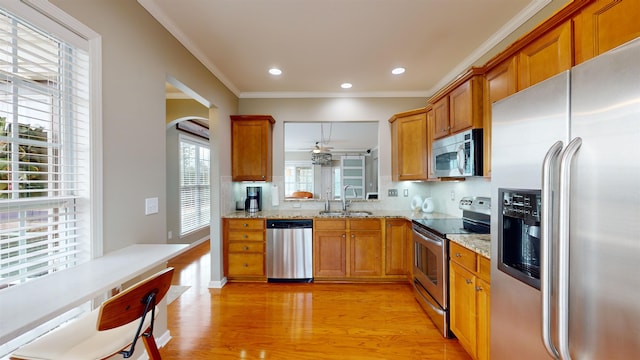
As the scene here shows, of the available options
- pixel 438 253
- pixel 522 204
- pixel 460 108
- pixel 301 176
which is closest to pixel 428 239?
pixel 438 253

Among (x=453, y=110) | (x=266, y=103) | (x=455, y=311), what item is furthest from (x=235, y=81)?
(x=455, y=311)

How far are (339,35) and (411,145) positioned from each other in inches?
66.1

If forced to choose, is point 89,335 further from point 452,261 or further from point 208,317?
point 452,261

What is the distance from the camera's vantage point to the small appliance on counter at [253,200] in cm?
371

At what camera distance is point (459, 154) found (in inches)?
90.3

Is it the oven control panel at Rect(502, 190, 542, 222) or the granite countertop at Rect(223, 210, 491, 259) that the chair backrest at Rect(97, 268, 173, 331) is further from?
the granite countertop at Rect(223, 210, 491, 259)

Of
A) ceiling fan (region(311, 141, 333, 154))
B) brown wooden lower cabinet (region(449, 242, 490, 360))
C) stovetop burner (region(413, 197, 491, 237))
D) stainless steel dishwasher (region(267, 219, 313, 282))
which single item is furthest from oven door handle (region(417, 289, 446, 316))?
ceiling fan (region(311, 141, 333, 154))

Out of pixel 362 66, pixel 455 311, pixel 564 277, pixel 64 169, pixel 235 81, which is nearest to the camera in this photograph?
pixel 564 277

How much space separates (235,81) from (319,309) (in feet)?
9.90

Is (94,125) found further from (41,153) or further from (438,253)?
(438,253)

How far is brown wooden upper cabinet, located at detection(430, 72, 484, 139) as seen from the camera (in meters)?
2.15

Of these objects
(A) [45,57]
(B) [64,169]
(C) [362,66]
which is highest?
(C) [362,66]

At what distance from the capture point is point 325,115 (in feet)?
12.8

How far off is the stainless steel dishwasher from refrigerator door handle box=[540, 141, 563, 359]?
262 cm
